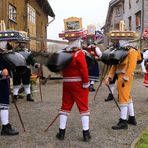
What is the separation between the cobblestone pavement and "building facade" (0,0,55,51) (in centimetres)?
641

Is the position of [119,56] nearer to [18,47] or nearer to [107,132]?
[107,132]

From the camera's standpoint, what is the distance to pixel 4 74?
25.5 feet

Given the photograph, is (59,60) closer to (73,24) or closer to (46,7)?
(73,24)

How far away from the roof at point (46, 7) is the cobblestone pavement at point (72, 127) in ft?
52.3

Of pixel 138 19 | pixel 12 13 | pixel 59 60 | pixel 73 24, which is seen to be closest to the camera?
pixel 59 60

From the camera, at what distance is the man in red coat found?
24.3 ft

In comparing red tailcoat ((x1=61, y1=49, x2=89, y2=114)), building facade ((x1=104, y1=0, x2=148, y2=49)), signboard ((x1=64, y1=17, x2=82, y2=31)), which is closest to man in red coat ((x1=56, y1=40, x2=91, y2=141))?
red tailcoat ((x1=61, y1=49, x2=89, y2=114))

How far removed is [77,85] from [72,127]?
1311mm

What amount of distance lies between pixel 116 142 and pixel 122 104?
1152 mm

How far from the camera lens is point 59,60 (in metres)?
7.34

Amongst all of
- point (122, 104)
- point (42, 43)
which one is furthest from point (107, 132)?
point (42, 43)

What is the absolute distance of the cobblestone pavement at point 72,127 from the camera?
7.31 m

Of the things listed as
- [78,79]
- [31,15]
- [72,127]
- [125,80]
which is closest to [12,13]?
[31,15]

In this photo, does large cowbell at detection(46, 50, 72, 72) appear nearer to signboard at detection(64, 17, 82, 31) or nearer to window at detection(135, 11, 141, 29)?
signboard at detection(64, 17, 82, 31)
